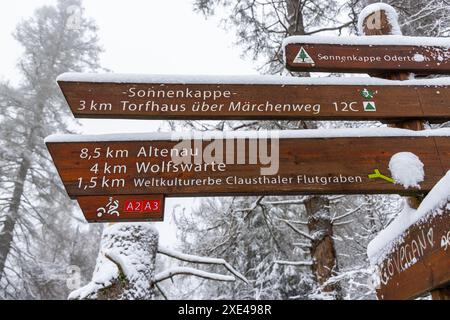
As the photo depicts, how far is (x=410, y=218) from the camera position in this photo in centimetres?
203

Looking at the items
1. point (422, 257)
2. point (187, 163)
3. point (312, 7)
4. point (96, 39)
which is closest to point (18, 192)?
point (96, 39)

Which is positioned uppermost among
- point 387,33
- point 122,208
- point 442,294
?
point 387,33

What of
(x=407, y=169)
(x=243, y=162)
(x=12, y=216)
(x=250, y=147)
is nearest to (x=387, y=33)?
(x=407, y=169)

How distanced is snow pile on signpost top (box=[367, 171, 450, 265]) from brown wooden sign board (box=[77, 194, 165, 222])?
1366mm

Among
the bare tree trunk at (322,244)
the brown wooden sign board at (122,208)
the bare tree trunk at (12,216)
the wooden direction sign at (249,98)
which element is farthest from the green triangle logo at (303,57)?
the bare tree trunk at (12,216)

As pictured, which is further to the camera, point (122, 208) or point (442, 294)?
point (122, 208)

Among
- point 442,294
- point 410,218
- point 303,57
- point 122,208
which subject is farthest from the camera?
point 303,57

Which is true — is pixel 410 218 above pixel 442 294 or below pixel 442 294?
above

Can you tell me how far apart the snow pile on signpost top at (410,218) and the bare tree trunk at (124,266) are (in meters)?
1.90

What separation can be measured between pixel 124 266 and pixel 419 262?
2257mm

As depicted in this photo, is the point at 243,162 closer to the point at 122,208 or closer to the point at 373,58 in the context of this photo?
the point at 122,208

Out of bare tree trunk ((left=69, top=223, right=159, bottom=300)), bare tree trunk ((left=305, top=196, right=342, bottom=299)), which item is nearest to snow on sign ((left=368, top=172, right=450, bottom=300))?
bare tree trunk ((left=69, top=223, right=159, bottom=300))

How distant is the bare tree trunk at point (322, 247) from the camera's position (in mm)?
6918
